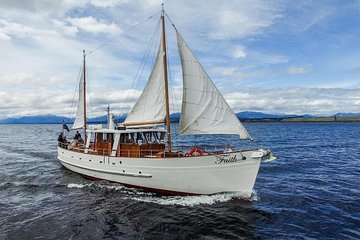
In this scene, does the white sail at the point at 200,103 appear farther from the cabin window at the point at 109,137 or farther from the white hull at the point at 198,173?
the cabin window at the point at 109,137

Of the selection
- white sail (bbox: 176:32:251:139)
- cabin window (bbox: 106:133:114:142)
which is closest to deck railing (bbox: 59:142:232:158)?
cabin window (bbox: 106:133:114:142)

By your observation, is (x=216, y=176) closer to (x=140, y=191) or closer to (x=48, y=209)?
(x=140, y=191)

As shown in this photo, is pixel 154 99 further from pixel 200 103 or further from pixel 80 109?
pixel 80 109

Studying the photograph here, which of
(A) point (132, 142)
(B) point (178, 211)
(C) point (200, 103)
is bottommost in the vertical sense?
(B) point (178, 211)

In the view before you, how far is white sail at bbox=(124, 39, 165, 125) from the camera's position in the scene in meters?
21.3

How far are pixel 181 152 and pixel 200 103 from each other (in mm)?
4048

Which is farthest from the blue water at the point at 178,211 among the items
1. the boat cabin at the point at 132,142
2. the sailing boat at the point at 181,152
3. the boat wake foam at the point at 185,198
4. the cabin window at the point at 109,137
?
the cabin window at the point at 109,137

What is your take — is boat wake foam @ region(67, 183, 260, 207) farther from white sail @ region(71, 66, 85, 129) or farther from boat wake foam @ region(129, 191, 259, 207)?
white sail @ region(71, 66, 85, 129)

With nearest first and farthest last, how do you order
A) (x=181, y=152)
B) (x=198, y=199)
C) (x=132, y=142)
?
(x=198, y=199)
(x=181, y=152)
(x=132, y=142)

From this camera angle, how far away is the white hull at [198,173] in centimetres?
1834

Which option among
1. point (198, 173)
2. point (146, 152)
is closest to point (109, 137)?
point (146, 152)

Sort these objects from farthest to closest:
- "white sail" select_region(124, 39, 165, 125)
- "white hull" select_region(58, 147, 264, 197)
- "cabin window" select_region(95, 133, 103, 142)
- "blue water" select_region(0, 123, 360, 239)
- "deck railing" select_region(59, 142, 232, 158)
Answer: "cabin window" select_region(95, 133, 103, 142) → "white sail" select_region(124, 39, 165, 125) → "deck railing" select_region(59, 142, 232, 158) → "white hull" select_region(58, 147, 264, 197) → "blue water" select_region(0, 123, 360, 239)

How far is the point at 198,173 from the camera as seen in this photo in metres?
18.7

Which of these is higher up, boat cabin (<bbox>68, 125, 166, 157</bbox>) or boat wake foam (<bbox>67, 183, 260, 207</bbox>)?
boat cabin (<bbox>68, 125, 166, 157</bbox>)
